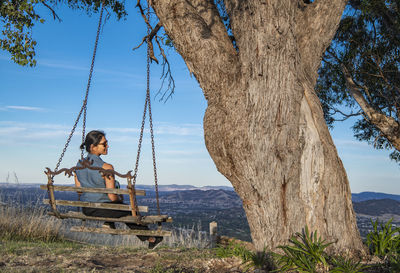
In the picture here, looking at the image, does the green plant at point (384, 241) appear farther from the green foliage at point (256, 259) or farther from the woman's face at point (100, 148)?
the woman's face at point (100, 148)

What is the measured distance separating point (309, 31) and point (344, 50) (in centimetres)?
738

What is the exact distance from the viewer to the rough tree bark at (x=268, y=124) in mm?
5543

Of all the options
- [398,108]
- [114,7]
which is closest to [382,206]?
[398,108]

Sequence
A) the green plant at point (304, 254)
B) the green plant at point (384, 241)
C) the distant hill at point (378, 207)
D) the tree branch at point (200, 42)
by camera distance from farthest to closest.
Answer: the distant hill at point (378, 207) → the tree branch at point (200, 42) → the green plant at point (384, 241) → the green plant at point (304, 254)

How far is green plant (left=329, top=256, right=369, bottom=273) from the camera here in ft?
16.3

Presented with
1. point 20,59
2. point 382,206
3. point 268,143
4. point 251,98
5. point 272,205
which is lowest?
point 382,206

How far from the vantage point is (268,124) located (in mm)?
5547

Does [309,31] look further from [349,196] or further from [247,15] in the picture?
[349,196]

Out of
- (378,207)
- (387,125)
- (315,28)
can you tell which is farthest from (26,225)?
(378,207)

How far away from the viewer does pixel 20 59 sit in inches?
400

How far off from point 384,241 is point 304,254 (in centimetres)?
138

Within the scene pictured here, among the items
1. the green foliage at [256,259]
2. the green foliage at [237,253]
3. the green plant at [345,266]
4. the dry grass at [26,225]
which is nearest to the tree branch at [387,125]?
the green plant at [345,266]

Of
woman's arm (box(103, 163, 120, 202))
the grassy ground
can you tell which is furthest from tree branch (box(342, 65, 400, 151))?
woman's arm (box(103, 163, 120, 202))

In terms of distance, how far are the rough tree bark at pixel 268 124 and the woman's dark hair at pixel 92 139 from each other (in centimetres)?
177
